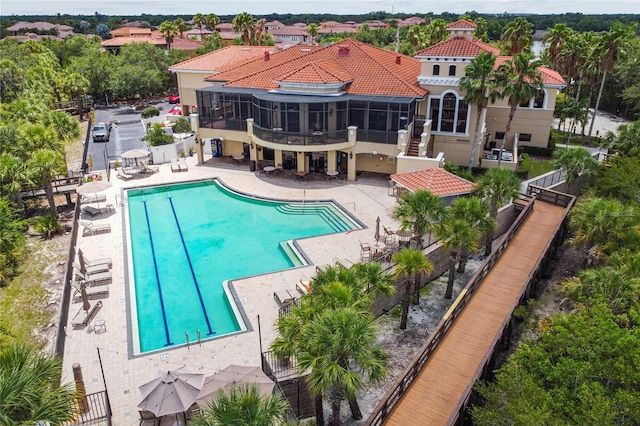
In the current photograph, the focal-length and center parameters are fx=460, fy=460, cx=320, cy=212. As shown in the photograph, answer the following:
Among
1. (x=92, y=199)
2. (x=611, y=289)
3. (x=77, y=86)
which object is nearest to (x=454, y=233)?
(x=611, y=289)

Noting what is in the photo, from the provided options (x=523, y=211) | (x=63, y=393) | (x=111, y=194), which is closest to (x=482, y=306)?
(x=523, y=211)

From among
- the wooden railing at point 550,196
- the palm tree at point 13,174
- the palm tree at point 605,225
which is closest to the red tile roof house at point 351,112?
the wooden railing at point 550,196

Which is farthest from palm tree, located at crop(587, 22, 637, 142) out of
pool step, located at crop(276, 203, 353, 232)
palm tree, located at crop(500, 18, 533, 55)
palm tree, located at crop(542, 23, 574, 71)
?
pool step, located at crop(276, 203, 353, 232)

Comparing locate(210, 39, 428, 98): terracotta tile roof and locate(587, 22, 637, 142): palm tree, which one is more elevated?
locate(587, 22, 637, 142): palm tree

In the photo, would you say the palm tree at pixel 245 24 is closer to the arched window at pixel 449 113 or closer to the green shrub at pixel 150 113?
the green shrub at pixel 150 113

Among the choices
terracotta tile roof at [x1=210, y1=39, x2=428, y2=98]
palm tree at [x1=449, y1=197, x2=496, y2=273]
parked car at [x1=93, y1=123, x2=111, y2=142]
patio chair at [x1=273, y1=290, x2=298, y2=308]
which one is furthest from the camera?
parked car at [x1=93, y1=123, x2=111, y2=142]

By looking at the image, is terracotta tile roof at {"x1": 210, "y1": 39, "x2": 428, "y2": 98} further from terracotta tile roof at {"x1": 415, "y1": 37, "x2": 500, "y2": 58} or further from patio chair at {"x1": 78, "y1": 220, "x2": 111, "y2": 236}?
patio chair at {"x1": 78, "y1": 220, "x2": 111, "y2": 236}
